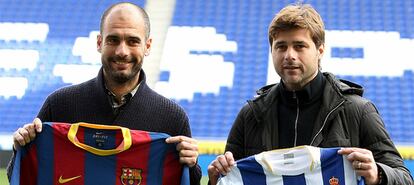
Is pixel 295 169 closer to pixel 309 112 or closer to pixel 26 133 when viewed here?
pixel 309 112

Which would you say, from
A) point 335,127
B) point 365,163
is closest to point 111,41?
point 335,127

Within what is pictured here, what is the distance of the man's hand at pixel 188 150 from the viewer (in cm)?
246

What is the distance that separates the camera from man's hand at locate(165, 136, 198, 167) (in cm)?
246

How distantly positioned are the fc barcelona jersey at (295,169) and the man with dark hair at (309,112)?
4 cm

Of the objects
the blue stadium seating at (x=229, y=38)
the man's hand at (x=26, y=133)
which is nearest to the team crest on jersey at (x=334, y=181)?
the man's hand at (x=26, y=133)

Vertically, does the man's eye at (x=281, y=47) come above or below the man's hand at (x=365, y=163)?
above

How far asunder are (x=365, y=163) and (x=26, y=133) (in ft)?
4.27

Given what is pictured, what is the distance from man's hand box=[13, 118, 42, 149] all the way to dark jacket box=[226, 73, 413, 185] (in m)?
0.77

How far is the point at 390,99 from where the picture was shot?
9250mm

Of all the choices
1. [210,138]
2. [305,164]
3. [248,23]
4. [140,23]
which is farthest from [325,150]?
[248,23]

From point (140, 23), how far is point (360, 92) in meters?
0.91

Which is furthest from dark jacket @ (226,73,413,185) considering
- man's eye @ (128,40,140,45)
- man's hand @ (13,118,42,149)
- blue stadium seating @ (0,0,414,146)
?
blue stadium seating @ (0,0,414,146)

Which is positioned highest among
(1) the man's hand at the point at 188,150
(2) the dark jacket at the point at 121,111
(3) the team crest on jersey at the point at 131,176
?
(2) the dark jacket at the point at 121,111

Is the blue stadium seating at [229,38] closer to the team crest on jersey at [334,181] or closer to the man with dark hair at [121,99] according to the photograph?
the man with dark hair at [121,99]
